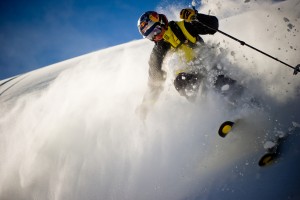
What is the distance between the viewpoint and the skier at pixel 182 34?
4.29 metres

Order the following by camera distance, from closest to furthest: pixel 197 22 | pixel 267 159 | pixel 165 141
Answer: pixel 267 159 → pixel 197 22 → pixel 165 141

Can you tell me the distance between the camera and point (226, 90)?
445 centimetres

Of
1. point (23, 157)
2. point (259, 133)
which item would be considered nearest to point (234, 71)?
point (259, 133)

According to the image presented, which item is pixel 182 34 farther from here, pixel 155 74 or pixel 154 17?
pixel 155 74

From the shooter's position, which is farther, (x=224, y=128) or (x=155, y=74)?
(x=155, y=74)

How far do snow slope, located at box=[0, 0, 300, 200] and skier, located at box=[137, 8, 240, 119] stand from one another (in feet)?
1.16

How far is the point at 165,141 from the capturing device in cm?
545

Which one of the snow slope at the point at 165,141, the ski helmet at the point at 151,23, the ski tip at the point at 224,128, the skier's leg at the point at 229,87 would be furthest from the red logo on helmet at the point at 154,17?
the ski tip at the point at 224,128

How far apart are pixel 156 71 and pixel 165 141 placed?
1.57 m

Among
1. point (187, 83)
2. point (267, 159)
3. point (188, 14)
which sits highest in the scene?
point (188, 14)

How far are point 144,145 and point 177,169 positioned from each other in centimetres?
109

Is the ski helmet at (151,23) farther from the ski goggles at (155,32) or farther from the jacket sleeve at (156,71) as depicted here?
the jacket sleeve at (156,71)

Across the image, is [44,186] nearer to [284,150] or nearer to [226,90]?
Answer: [226,90]

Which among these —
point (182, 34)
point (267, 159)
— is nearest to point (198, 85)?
point (182, 34)
